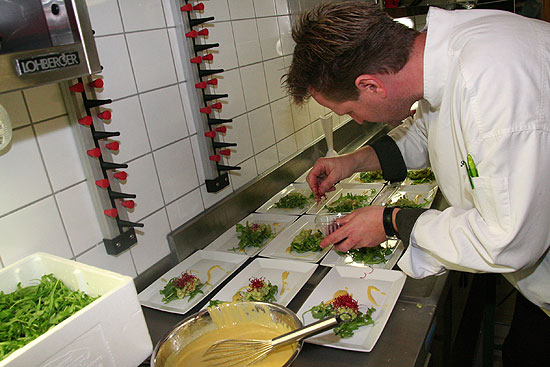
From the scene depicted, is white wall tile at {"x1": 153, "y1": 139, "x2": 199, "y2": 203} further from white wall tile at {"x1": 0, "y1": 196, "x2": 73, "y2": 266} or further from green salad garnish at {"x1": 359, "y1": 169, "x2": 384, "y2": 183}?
green salad garnish at {"x1": 359, "y1": 169, "x2": 384, "y2": 183}

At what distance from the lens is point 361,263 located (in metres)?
1.40

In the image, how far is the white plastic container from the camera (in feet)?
2.66

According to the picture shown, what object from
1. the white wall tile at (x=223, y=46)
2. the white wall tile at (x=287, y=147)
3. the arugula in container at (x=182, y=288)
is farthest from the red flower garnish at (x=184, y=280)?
the white wall tile at (x=287, y=147)

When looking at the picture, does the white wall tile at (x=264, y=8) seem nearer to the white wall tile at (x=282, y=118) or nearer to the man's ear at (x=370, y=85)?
the white wall tile at (x=282, y=118)

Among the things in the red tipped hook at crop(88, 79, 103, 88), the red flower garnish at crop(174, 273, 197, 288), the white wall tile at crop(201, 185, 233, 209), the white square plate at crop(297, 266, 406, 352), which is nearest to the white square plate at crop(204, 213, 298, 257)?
the white wall tile at crop(201, 185, 233, 209)

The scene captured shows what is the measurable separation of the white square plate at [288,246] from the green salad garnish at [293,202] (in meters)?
0.11

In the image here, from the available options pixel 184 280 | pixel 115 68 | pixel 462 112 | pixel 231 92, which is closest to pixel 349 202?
pixel 231 92

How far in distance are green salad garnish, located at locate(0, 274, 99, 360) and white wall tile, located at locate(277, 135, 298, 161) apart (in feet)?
4.23

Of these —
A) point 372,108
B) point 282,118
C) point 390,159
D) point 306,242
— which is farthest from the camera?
point 282,118

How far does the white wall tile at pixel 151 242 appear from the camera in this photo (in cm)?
144

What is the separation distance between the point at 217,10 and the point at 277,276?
103cm

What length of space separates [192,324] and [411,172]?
1.29m

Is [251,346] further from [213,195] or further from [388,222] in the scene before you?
[213,195]

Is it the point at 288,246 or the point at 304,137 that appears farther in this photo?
the point at 304,137
